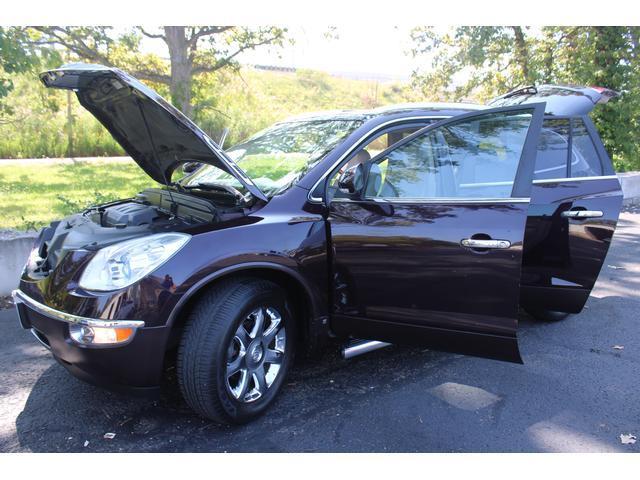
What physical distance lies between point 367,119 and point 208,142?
120 cm

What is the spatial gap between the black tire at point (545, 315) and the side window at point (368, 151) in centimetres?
201

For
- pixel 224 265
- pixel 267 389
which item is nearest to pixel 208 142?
pixel 224 265

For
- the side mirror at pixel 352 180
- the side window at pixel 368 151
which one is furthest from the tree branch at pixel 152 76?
the side mirror at pixel 352 180

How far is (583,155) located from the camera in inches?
151

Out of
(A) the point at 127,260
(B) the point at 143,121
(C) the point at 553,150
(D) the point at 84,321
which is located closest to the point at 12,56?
(B) the point at 143,121

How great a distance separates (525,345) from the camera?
3.72 metres

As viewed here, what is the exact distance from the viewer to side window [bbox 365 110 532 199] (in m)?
2.87

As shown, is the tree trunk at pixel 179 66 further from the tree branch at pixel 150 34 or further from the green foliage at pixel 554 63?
the green foliage at pixel 554 63

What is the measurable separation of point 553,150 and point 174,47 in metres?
8.94

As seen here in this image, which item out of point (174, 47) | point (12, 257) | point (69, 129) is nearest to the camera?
point (12, 257)

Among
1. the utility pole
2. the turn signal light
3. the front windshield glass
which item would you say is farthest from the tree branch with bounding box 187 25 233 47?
the turn signal light

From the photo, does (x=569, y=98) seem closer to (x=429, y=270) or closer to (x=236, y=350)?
(x=429, y=270)

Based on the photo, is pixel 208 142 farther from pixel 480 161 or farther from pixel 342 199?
pixel 480 161

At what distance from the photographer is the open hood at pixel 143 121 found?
2.58m
